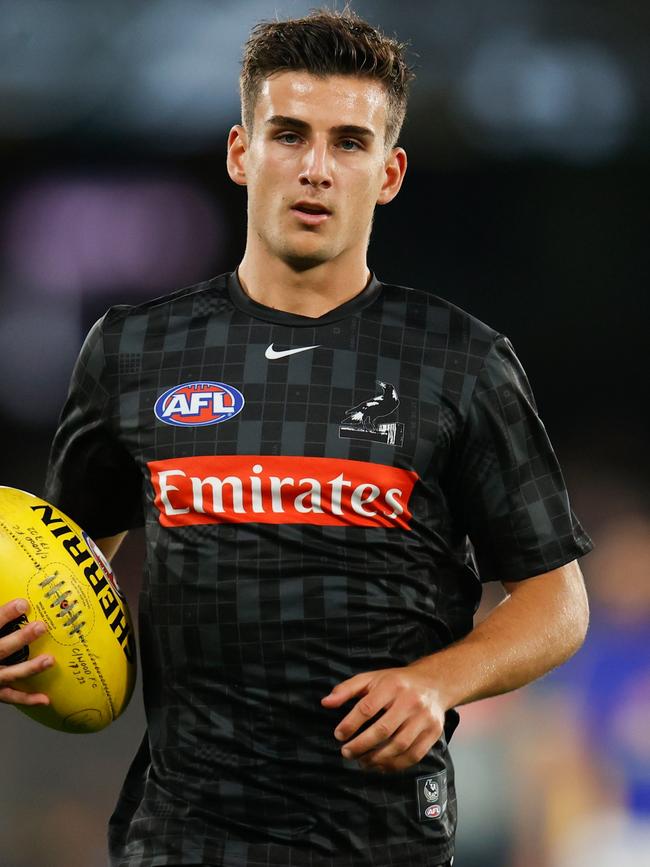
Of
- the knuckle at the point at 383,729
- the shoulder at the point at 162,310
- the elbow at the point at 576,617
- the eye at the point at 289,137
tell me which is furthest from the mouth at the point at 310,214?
the knuckle at the point at 383,729

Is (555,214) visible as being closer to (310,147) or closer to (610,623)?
(610,623)

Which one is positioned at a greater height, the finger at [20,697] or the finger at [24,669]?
the finger at [24,669]

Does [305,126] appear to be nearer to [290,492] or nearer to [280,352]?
[280,352]

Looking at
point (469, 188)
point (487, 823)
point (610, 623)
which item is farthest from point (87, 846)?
point (469, 188)

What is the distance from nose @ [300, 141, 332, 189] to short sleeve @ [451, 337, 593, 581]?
404mm

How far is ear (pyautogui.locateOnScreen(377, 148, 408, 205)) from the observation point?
2.25 metres

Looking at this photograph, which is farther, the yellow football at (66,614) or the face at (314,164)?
the face at (314,164)

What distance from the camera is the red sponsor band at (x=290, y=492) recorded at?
6.61ft

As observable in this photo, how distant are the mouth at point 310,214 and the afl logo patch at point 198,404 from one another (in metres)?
0.30

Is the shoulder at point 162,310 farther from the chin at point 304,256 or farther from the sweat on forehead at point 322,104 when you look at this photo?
the sweat on forehead at point 322,104

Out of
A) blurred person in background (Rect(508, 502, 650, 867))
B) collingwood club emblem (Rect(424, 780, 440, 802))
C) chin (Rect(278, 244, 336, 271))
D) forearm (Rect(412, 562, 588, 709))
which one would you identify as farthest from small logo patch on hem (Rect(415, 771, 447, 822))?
blurred person in background (Rect(508, 502, 650, 867))

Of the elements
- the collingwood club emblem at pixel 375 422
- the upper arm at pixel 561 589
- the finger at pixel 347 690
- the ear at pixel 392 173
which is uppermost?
the ear at pixel 392 173

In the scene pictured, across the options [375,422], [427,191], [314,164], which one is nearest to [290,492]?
[375,422]

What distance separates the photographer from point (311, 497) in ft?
6.63
